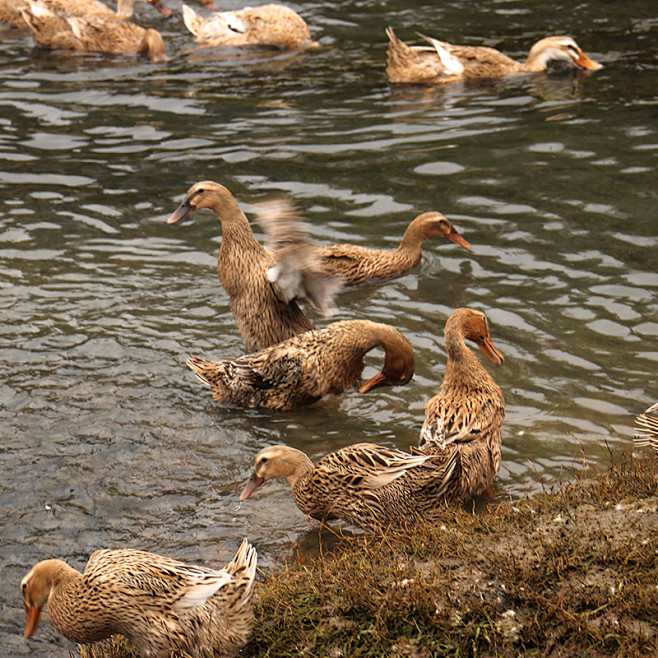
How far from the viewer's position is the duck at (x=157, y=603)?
436 centimetres

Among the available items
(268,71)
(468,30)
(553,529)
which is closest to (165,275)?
(553,529)

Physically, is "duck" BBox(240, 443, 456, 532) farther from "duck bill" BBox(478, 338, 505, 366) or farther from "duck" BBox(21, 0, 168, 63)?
"duck" BBox(21, 0, 168, 63)

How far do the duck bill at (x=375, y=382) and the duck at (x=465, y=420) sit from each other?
82cm

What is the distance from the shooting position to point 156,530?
18.6 ft

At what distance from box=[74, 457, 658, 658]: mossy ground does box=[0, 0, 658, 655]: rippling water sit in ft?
2.98

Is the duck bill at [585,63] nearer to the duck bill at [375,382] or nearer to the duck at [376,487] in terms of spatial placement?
the duck bill at [375,382]

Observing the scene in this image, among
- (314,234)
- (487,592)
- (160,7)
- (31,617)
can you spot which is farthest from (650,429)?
(160,7)

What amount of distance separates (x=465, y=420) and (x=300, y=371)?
169cm

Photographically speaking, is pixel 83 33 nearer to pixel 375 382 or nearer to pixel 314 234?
pixel 314 234

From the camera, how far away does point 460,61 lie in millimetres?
13727

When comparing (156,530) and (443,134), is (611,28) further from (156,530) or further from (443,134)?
(156,530)

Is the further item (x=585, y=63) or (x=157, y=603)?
(x=585, y=63)

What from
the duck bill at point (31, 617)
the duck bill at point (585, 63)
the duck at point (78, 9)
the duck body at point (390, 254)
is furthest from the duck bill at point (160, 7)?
the duck bill at point (31, 617)

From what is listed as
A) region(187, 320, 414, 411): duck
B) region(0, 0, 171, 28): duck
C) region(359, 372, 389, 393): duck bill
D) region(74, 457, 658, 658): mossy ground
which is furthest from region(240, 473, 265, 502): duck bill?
region(0, 0, 171, 28): duck
